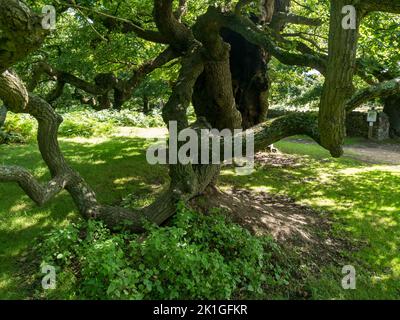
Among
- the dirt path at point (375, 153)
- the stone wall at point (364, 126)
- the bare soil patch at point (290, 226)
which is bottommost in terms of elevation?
the bare soil patch at point (290, 226)

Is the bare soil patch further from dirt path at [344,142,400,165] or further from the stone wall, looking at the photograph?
the stone wall

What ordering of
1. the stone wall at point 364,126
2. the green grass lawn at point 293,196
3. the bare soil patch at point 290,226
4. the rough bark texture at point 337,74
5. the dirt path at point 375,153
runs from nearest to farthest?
the rough bark texture at point 337,74
the green grass lawn at point 293,196
the bare soil patch at point 290,226
the dirt path at point 375,153
the stone wall at point 364,126

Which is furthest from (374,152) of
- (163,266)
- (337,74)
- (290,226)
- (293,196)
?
(163,266)

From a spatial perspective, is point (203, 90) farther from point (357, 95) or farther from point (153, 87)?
point (153, 87)

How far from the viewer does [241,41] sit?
966 cm

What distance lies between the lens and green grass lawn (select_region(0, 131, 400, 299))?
18.7ft

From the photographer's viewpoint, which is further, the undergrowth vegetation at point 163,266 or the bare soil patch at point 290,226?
the bare soil patch at point 290,226

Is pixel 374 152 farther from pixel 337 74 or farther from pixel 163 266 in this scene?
pixel 163 266

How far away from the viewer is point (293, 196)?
914cm

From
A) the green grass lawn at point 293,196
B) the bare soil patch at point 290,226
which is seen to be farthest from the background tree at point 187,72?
the green grass lawn at point 293,196

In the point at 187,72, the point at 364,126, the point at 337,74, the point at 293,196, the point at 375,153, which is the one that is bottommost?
the point at 293,196

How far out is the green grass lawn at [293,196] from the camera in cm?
570

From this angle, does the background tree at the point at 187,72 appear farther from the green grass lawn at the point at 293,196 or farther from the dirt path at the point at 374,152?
the dirt path at the point at 374,152

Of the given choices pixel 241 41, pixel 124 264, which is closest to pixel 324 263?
pixel 124 264
